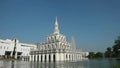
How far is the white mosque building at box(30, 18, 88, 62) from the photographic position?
8976 cm

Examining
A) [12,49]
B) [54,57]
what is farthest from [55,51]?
[12,49]

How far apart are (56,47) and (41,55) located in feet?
54.5

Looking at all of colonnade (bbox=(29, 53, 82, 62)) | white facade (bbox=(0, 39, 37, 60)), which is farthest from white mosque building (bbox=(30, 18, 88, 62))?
white facade (bbox=(0, 39, 37, 60))

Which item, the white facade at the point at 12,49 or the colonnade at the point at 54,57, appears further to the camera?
the white facade at the point at 12,49

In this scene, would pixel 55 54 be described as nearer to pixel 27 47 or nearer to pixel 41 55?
pixel 41 55

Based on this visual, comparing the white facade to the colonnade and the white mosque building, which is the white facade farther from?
the colonnade

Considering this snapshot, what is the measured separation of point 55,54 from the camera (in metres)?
89.9

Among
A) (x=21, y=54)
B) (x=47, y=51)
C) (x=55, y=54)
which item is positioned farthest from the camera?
(x=21, y=54)

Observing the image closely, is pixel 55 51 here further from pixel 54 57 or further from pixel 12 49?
pixel 12 49

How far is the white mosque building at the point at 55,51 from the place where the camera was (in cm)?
8976

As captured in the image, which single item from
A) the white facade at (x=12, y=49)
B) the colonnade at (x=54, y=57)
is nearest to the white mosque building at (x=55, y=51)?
the colonnade at (x=54, y=57)

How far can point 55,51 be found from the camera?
296ft

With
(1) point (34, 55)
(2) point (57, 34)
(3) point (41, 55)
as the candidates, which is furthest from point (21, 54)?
(2) point (57, 34)

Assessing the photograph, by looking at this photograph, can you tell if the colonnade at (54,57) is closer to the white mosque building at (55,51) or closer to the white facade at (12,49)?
the white mosque building at (55,51)
